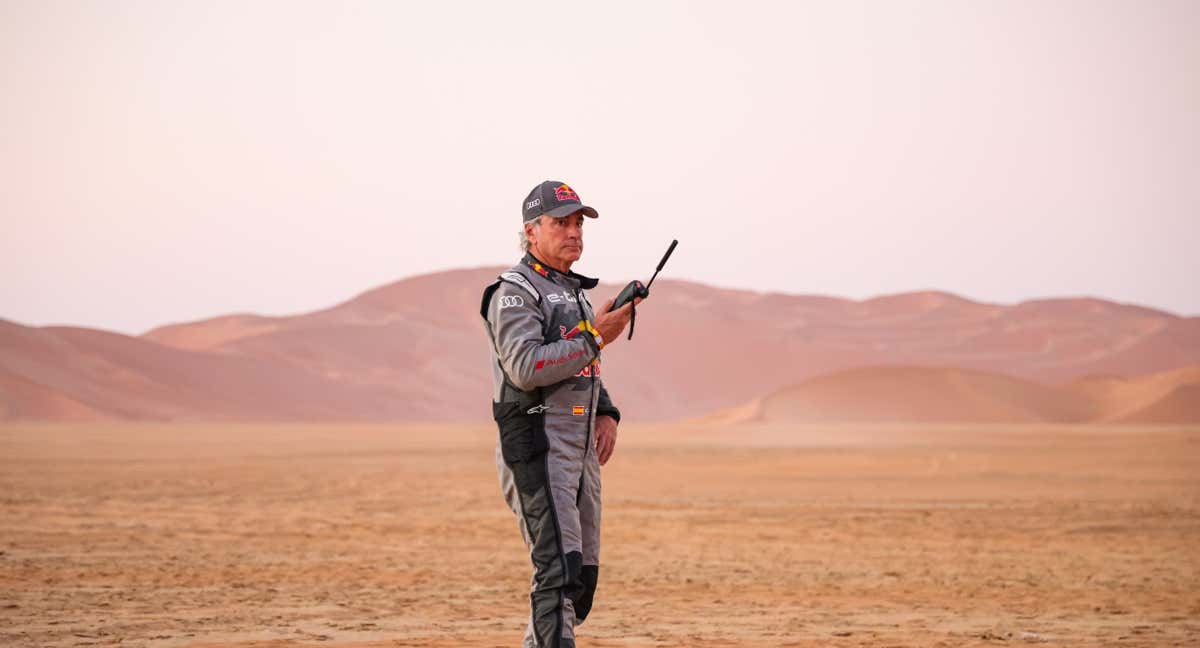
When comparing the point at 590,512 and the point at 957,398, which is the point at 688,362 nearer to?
the point at 957,398

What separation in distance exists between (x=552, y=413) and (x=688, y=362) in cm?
12970

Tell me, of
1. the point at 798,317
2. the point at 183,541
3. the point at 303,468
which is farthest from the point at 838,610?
the point at 798,317

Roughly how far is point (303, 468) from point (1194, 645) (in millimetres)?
24324

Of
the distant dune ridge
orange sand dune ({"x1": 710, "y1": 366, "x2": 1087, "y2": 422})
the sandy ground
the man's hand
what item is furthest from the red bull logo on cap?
orange sand dune ({"x1": 710, "y1": 366, "x2": 1087, "y2": 422})

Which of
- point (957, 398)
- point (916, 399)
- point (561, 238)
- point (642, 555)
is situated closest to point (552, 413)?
point (561, 238)

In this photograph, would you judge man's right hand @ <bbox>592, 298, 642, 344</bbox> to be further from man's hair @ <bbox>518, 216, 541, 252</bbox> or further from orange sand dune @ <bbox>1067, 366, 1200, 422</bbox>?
orange sand dune @ <bbox>1067, 366, 1200, 422</bbox>

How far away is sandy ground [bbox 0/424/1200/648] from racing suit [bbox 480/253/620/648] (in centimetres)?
267

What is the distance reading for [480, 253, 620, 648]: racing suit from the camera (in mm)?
5168

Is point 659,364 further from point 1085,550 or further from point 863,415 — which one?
point 1085,550

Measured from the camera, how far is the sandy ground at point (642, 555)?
28.8ft

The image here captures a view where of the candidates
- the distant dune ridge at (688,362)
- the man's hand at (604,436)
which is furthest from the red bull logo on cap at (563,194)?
the distant dune ridge at (688,362)

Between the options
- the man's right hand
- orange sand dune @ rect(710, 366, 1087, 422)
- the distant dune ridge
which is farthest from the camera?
the distant dune ridge

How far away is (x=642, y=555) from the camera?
1374cm

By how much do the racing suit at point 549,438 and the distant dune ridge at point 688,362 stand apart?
A: 221 ft
